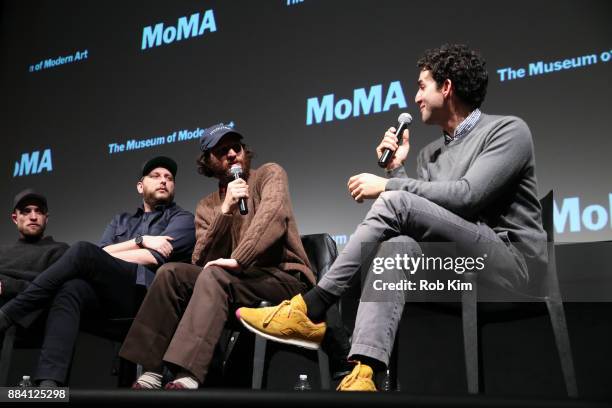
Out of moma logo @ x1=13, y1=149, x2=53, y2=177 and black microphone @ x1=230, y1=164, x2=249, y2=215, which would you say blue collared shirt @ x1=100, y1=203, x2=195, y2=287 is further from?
moma logo @ x1=13, y1=149, x2=53, y2=177

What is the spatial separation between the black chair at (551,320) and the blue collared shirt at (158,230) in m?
1.38

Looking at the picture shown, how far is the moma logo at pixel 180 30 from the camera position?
13.5 feet

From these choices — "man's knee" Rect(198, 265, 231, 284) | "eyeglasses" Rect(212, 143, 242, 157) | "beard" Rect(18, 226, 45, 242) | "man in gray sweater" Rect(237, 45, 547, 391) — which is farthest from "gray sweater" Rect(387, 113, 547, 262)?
"beard" Rect(18, 226, 45, 242)

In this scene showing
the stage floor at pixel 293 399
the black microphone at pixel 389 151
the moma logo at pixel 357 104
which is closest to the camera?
the stage floor at pixel 293 399

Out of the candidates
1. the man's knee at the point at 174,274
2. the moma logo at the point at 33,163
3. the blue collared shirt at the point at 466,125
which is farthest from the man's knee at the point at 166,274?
the moma logo at the point at 33,163

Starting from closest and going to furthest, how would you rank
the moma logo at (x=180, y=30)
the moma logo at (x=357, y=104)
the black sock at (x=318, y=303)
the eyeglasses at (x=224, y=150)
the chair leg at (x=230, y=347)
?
1. the black sock at (x=318, y=303)
2. the chair leg at (x=230, y=347)
3. the eyeglasses at (x=224, y=150)
4. the moma logo at (x=357, y=104)
5. the moma logo at (x=180, y=30)

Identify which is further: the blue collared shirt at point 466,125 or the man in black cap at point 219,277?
the blue collared shirt at point 466,125

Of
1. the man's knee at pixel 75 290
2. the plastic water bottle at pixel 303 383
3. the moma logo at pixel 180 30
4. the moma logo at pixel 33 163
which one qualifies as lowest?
the plastic water bottle at pixel 303 383

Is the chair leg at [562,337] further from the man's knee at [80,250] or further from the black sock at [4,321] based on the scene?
the black sock at [4,321]

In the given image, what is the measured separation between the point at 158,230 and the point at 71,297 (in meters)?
0.68

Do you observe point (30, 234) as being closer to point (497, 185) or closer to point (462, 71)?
point (462, 71)

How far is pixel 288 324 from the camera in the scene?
1.91 metres

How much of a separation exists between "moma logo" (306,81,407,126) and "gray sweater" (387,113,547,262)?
1.20 metres

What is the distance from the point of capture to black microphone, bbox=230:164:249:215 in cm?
Result: 239
